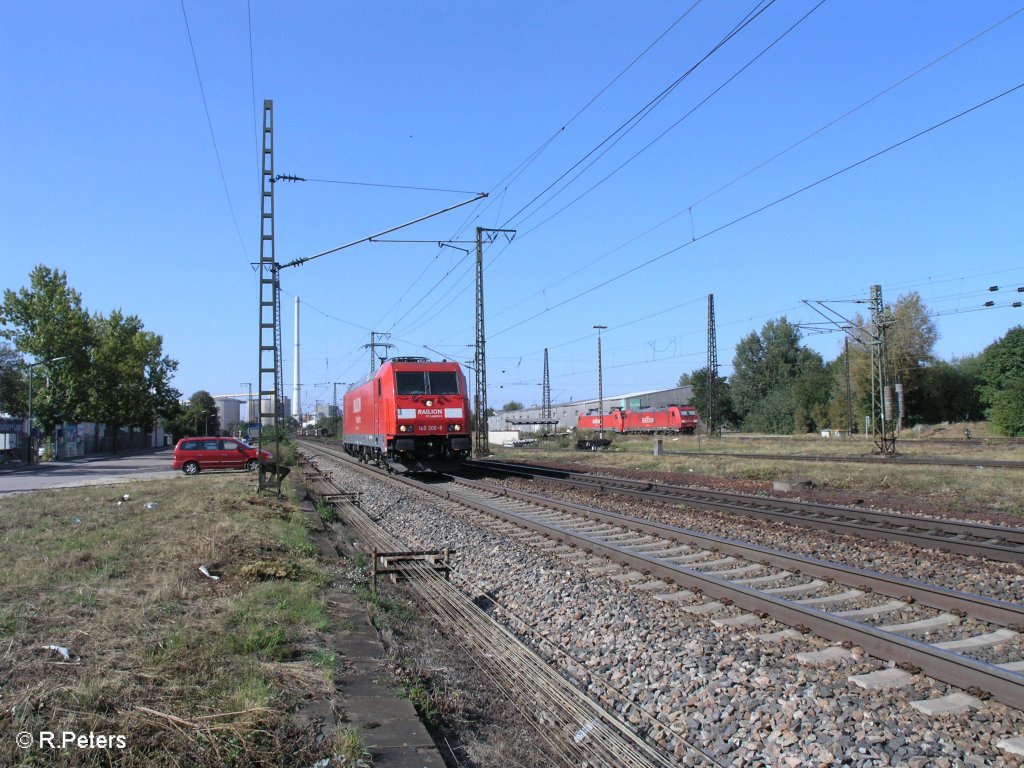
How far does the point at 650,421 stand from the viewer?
7088 cm

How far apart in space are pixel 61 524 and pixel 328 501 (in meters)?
6.93

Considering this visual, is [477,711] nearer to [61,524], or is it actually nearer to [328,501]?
[61,524]

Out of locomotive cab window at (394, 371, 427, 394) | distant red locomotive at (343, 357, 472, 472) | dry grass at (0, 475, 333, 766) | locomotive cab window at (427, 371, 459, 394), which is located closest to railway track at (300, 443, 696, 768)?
dry grass at (0, 475, 333, 766)

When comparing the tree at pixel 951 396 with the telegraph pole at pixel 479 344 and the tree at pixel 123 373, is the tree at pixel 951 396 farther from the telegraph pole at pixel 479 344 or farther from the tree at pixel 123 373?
the tree at pixel 123 373

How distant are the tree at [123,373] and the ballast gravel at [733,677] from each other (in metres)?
48.5

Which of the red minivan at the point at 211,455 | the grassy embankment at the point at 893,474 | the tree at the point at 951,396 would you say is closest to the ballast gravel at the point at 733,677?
the grassy embankment at the point at 893,474

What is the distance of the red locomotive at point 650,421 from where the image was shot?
6575cm

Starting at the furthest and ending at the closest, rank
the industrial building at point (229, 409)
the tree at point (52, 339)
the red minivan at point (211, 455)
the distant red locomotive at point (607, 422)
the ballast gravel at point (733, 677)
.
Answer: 1. the industrial building at point (229, 409)
2. the distant red locomotive at point (607, 422)
3. the tree at point (52, 339)
4. the red minivan at point (211, 455)
5. the ballast gravel at point (733, 677)

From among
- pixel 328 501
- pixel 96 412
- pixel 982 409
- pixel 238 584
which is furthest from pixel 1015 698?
pixel 982 409

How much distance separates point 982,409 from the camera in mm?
66812

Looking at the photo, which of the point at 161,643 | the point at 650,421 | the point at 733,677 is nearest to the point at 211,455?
the point at 161,643
